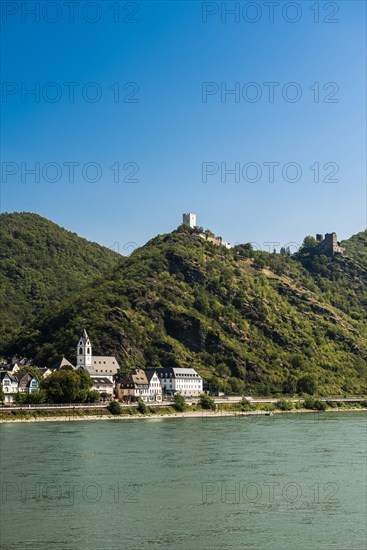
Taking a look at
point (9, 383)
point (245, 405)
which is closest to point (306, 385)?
point (245, 405)

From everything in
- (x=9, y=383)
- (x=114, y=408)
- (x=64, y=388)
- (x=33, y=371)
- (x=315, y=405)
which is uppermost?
(x=33, y=371)

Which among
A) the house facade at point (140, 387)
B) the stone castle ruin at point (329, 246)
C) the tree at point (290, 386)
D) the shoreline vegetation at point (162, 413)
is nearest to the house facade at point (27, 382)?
the house facade at point (140, 387)

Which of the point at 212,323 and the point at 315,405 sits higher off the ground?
the point at 212,323

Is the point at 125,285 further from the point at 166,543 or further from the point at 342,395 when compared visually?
the point at 166,543

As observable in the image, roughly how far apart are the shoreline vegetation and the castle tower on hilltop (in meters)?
70.9

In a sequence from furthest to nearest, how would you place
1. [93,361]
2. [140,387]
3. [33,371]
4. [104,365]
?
[104,365], [93,361], [140,387], [33,371]

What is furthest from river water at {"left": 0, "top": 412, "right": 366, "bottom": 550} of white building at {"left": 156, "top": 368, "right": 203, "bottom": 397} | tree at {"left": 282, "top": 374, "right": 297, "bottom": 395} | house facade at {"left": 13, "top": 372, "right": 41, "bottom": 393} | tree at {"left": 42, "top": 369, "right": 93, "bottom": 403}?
tree at {"left": 282, "top": 374, "right": 297, "bottom": 395}

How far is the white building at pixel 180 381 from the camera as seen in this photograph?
105 m

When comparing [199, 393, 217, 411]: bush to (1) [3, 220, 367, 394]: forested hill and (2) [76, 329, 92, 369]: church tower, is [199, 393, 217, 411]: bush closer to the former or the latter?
(1) [3, 220, 367, 394]: forested hill

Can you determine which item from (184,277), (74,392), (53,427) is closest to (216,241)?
(184,277)

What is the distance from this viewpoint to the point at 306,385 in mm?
114625

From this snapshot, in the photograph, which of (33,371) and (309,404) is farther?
(309,404)

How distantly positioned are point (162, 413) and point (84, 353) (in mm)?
25558

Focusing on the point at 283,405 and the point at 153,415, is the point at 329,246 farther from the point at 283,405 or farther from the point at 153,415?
the point at 153,415
